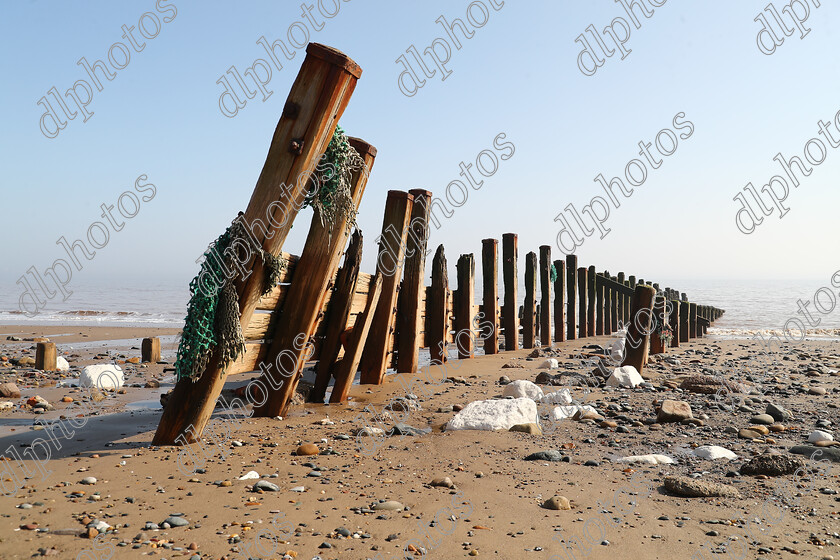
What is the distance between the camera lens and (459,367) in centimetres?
898

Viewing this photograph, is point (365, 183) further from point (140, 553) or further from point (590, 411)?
point (140, 553)

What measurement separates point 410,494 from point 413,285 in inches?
176

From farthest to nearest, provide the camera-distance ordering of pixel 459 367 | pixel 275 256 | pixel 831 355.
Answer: pixel 831 355
pixel 459 367
pixel 275 256

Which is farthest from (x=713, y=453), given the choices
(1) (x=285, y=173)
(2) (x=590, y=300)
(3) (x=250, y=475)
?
(2) (x=590, y=300)

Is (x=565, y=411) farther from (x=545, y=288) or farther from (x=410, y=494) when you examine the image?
(x=545, y=288)

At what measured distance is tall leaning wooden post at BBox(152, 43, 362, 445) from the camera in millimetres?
4246

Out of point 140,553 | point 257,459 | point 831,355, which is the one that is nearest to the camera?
point 140,553

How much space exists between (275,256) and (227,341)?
2.40 feet

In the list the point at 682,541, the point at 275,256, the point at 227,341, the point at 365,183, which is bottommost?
the point at 682,541

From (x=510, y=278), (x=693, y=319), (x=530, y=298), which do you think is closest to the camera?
(x=510, y=278)

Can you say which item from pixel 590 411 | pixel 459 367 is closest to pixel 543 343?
pixel 459 367

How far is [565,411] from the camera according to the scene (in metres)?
5.74

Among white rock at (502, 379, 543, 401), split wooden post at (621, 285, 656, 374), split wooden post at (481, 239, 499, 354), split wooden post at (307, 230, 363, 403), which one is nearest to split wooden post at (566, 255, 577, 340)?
split wooden post at (481, 239, 499, 354)

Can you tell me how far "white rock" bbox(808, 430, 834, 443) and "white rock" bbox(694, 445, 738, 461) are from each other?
0.96 metres
